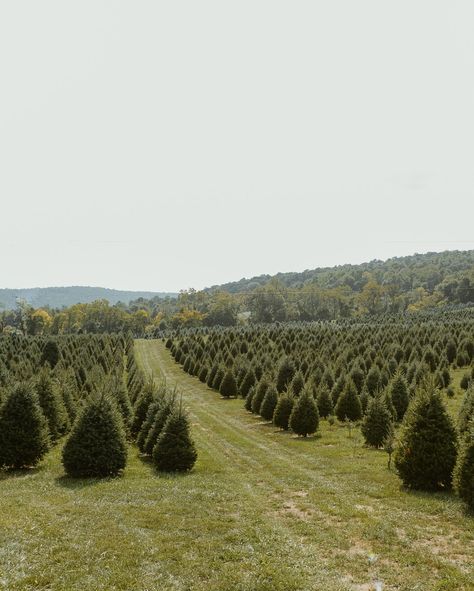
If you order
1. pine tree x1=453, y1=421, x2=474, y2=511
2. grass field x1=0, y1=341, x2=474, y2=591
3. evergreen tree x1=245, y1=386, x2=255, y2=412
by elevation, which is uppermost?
pine tree x1=453, y1=421, x2=474, y2=511

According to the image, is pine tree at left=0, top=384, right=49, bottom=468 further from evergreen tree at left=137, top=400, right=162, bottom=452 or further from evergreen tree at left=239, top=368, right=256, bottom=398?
evergreen tree at left=239, top=368, right=256, bottom=398

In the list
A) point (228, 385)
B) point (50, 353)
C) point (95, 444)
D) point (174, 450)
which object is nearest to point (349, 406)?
point (174, 450)

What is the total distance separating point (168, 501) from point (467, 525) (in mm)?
8602

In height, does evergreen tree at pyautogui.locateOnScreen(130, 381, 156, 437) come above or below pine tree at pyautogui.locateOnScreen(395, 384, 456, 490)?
below

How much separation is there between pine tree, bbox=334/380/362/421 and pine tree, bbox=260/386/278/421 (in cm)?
460

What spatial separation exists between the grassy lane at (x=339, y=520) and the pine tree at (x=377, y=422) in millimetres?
1032

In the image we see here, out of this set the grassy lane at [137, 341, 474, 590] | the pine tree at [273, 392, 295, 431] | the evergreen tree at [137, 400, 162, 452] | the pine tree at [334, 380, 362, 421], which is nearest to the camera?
the grassy lane at [137, 341, 474, 590]

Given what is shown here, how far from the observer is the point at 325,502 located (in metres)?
15.5

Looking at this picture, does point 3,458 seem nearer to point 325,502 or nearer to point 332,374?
point 325,502

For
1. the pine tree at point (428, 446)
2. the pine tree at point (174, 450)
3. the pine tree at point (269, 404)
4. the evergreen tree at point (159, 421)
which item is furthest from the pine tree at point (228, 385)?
the pine tree at point (428, 446)

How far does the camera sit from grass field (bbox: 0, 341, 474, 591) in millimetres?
9781

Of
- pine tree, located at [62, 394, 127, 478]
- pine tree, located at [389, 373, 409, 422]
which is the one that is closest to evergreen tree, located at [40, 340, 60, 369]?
pine tree, located at [389, 373, 409, 422]

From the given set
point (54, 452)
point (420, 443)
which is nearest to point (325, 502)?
point (420, 443)

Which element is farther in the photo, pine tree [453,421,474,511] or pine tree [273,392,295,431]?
pine tree [273,392,295,431]
